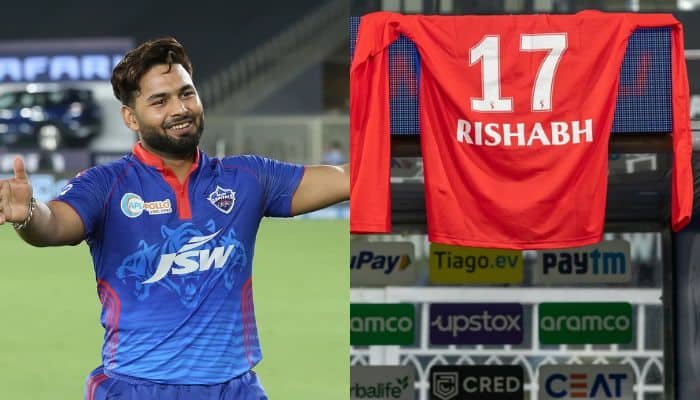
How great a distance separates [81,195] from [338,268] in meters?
10.6

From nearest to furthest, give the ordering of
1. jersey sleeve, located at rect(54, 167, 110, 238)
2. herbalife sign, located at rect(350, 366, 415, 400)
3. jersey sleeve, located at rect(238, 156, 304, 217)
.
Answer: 1. jersey sleeve, located at rect(54, 167, 110, 238)
2. jersey sleeve, located at rect(238, 156, 304, 217)
3. herbalife sign, located at rect(350, 366, 415, 400)

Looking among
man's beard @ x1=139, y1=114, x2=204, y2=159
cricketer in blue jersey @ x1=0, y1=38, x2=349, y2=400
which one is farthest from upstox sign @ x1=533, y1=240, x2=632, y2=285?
man's beard @ x1=139, y1=114, x2=204, y2=159

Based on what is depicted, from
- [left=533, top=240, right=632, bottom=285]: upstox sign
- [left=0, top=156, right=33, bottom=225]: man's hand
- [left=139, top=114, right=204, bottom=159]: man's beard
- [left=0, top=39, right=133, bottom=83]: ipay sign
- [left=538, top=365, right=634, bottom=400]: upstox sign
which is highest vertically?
[left=0, top=39, right=133, bottom=83]: ipay sign

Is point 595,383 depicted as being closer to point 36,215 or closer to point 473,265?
point 473,265

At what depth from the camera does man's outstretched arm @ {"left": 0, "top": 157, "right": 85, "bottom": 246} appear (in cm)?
275

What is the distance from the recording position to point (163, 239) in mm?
2852

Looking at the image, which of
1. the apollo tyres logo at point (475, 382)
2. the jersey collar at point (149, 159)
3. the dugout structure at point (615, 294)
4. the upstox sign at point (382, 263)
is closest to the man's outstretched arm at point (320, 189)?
the jersey collar at point (149, 159)

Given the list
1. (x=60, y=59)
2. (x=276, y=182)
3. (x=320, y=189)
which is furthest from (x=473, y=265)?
(x=60, y=59)

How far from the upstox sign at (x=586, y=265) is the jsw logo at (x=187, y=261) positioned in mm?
2804

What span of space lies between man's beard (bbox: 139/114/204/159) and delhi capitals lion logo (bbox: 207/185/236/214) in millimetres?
118

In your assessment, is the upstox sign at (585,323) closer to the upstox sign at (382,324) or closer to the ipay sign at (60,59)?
the upstox sign at (382,324)

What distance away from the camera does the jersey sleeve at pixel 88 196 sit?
285 cm

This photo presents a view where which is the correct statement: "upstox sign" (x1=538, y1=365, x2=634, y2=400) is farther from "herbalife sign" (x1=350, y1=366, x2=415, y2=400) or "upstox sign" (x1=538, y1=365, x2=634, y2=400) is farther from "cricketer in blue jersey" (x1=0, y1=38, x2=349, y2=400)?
"cricketer in blue jersey" (x1=0, y1=38, x2=349, y2=400)

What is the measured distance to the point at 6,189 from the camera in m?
2.75
